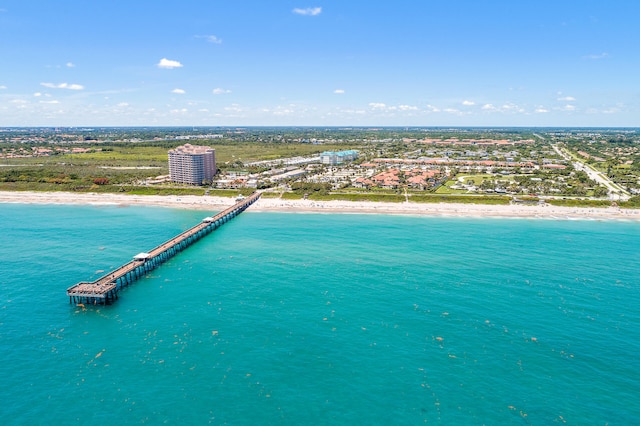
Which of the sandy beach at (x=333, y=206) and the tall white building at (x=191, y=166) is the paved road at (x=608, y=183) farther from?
the tall white building at (x=191, y=166)

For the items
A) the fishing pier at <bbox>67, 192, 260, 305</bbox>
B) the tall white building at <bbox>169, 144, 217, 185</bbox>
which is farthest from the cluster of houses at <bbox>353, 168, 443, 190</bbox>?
the fishing pier at <bbox>67, 192, 260, 305</bbox>

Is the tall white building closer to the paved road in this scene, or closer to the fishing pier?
the fishing pier

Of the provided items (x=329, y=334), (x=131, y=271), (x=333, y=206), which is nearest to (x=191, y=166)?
(x=333, y=206)

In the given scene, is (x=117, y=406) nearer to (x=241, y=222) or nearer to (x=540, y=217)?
(x=241, y=222)

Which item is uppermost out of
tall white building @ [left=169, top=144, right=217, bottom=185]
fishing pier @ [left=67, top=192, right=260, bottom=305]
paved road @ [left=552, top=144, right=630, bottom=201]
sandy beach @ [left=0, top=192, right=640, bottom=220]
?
tall white building @ [left=169, top=144, right=217, bottom=185]

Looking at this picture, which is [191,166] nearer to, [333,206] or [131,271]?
[333,206]

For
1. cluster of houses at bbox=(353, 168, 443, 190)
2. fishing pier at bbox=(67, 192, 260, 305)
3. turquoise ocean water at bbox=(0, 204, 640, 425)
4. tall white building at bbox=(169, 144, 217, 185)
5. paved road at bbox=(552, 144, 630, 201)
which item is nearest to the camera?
turquoise ocean water at bbox=(0, 204, 640, 425)
